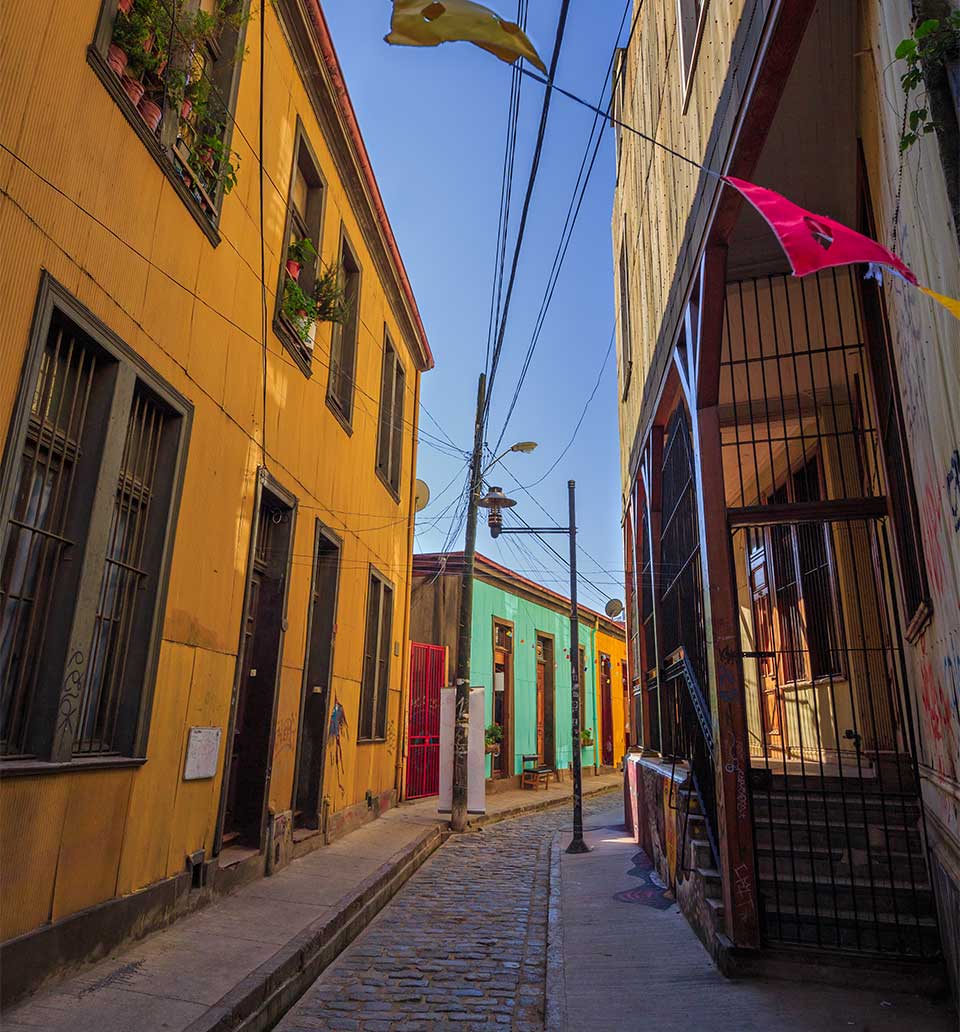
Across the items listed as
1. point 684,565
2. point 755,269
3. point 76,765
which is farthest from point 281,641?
point 755,269

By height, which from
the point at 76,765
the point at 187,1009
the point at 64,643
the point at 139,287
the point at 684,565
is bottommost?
the point at 187,1009

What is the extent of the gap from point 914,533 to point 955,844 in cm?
159

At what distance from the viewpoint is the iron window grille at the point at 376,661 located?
11.1 meters

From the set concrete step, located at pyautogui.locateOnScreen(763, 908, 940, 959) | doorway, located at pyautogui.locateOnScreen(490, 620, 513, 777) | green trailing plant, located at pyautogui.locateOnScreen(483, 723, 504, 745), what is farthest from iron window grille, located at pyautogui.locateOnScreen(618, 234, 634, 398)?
green trailing plant, located at pyautogui.locateOnScreen(483, 723, 504, 745)

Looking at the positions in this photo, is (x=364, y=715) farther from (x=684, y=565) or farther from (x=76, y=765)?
(x=76, y=765)

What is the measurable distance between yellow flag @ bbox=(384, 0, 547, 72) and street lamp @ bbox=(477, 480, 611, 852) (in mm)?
8726

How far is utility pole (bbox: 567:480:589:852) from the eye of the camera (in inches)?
407

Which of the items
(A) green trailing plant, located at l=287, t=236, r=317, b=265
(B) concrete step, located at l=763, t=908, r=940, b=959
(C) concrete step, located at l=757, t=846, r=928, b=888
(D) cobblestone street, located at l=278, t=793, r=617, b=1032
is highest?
(A) green trailing plant, located at l=287, t=236, r=317, b=265

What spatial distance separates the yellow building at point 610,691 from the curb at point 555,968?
18321 millimetres

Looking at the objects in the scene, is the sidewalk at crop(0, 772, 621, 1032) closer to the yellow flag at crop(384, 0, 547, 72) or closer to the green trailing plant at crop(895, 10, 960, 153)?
the green trailing plant at crop(895, 10, 960, 153)

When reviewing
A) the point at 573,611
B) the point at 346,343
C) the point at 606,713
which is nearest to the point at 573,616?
the point at 573,611

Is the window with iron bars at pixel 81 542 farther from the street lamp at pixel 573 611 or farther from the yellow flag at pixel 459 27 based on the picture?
the street lamp at pixel 573 611

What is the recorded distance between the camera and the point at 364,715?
11094 mm

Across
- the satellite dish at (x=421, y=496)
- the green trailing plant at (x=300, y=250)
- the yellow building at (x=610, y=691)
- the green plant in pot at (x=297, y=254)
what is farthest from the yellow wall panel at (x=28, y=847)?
the yellow building at (x=610, y=691)
